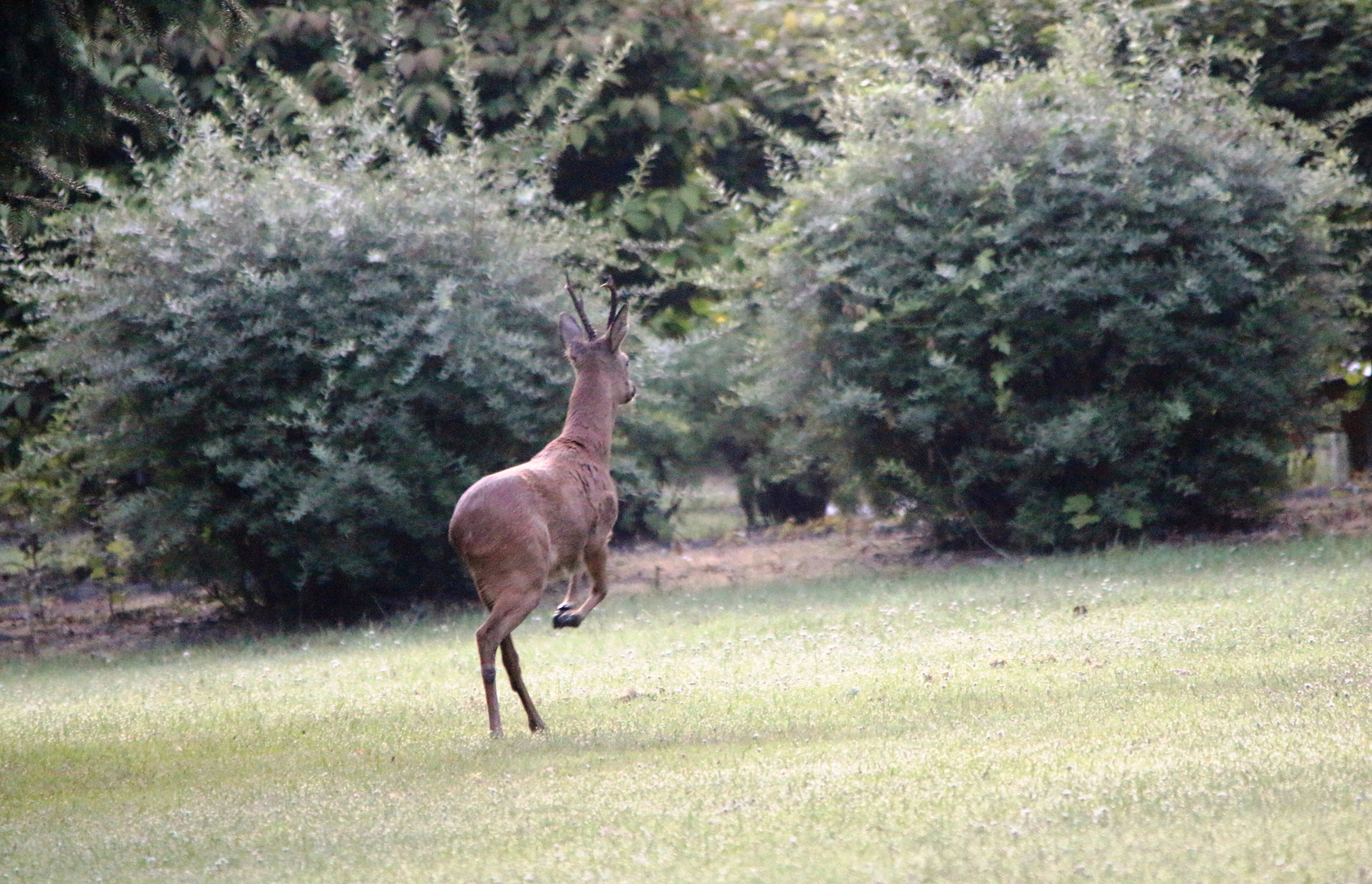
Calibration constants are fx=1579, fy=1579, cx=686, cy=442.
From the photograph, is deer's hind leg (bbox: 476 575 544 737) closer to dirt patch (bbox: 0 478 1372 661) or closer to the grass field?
the grass field

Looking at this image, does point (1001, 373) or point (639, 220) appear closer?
point (1001, 373)

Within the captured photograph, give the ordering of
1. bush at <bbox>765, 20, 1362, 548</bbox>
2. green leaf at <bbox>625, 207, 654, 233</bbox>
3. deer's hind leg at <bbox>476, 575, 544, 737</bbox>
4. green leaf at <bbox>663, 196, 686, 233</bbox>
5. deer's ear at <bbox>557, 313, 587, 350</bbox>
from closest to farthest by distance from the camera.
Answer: deer's hind leg at <bbox>476, 575, 544, 737</bbox>, deer's ear at <bbox>557, 313, 587, 350</bbox>, bush at <bbox>765, 20, 1362, 548</bbox>, green leaf at <bbox>625, 207, 654, 233</bbox>, green leaf at <bbox>663, 196, 686, 233</bbox>

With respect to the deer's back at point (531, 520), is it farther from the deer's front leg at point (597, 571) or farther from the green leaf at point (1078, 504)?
the green leaf at point (1078, 504)

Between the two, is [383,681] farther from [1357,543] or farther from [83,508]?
[1357,543]

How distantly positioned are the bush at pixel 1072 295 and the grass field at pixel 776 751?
1811mm

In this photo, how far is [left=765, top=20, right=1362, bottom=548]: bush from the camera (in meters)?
12.8

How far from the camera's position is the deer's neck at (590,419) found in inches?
307

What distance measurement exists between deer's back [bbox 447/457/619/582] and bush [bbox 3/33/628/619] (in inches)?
197

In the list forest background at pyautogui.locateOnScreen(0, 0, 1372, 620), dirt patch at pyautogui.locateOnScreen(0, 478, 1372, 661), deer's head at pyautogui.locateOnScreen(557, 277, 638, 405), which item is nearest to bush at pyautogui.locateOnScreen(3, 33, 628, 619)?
forest background at pyautogui.locateOnScreen(0, 0, 1372, 620)

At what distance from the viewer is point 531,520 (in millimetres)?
7105

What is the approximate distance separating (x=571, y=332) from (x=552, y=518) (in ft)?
3.98

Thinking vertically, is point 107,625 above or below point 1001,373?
below

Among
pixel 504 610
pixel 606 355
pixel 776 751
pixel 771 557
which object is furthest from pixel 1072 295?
pixel 504 610

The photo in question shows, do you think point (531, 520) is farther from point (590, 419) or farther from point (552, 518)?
point (590, 419)
